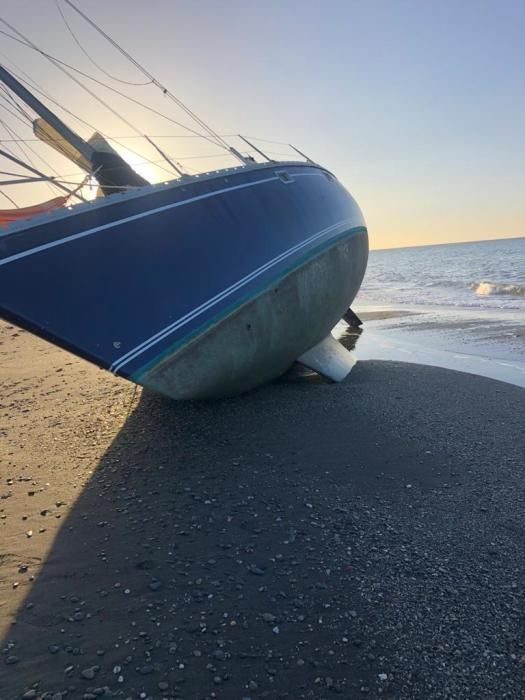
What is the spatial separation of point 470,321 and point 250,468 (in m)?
12.2

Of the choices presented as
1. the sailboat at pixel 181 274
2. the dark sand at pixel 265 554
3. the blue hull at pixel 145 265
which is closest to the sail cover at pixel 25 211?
the sailboat at pixel 181 274

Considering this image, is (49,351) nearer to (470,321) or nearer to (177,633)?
(177,633)

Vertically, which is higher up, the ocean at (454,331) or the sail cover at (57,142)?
the sail cover at (57,142)

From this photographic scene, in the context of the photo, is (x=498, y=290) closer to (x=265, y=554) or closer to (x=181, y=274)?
(x=181, y=274)

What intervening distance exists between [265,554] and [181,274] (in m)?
3.20

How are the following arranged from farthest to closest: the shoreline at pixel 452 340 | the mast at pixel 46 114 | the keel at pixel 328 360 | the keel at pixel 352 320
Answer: the keel at pixel 352 320 → the shoreline at pixel 452 340 → the keel at pixel 328 360 → the mast at pixel 46 114

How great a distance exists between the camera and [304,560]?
3334 millimetres

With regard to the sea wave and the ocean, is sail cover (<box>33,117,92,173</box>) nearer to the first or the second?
the ocean

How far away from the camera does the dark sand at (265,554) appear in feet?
8.14

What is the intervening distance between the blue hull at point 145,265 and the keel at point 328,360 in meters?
1.64

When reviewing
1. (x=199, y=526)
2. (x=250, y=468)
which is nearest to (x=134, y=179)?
(x=250, y=468)

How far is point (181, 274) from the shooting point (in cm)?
543

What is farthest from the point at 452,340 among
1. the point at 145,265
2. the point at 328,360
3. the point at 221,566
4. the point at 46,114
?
the point at 221,566

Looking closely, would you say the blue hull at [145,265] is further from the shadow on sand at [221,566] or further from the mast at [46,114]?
the mast at [46,114]
